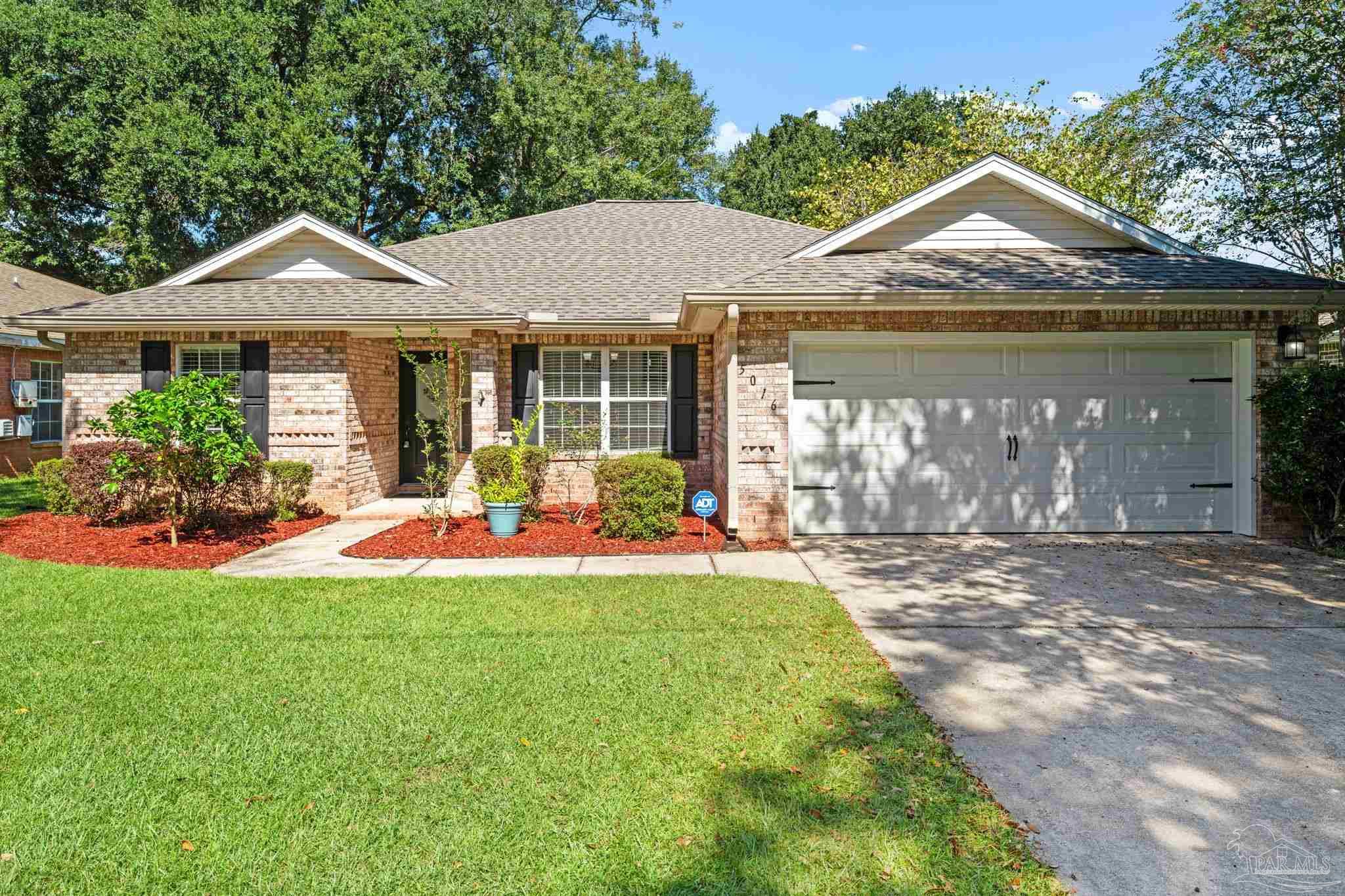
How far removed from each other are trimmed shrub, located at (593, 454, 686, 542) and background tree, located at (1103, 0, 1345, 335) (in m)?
8.07

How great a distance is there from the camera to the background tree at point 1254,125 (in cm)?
930

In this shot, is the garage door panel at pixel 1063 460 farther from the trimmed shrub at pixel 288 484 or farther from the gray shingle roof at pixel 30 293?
the gray shingle roof at pixel 30 293

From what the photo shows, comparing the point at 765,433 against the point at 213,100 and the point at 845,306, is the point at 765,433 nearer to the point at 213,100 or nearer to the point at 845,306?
the point at 845,306

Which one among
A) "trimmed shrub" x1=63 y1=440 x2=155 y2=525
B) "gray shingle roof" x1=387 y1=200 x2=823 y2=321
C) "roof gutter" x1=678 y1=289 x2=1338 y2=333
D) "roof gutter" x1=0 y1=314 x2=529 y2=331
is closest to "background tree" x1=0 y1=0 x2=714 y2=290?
"gray shingle roof" x1=387 y1=200 x2=823 y2=321

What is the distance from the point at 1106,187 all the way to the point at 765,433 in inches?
617

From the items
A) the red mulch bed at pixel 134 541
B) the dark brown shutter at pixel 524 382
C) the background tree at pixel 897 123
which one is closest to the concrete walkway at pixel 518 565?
the red mulch bed at pixel 134 541

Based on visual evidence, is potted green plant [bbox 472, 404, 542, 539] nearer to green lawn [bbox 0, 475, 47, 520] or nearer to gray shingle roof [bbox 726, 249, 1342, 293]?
gray shingle roof [bbox 726, 249, 1342, 293]

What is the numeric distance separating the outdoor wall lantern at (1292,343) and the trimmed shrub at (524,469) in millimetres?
8824

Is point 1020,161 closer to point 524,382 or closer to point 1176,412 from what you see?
point 1176,412

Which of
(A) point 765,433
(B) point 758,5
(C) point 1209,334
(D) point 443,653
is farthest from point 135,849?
(B) point 758,5

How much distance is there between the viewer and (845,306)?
8062mm

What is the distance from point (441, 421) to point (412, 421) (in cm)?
335

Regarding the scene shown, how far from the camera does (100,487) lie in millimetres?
9484

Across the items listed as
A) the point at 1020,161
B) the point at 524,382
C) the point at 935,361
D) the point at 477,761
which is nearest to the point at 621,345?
the point at 524,382
